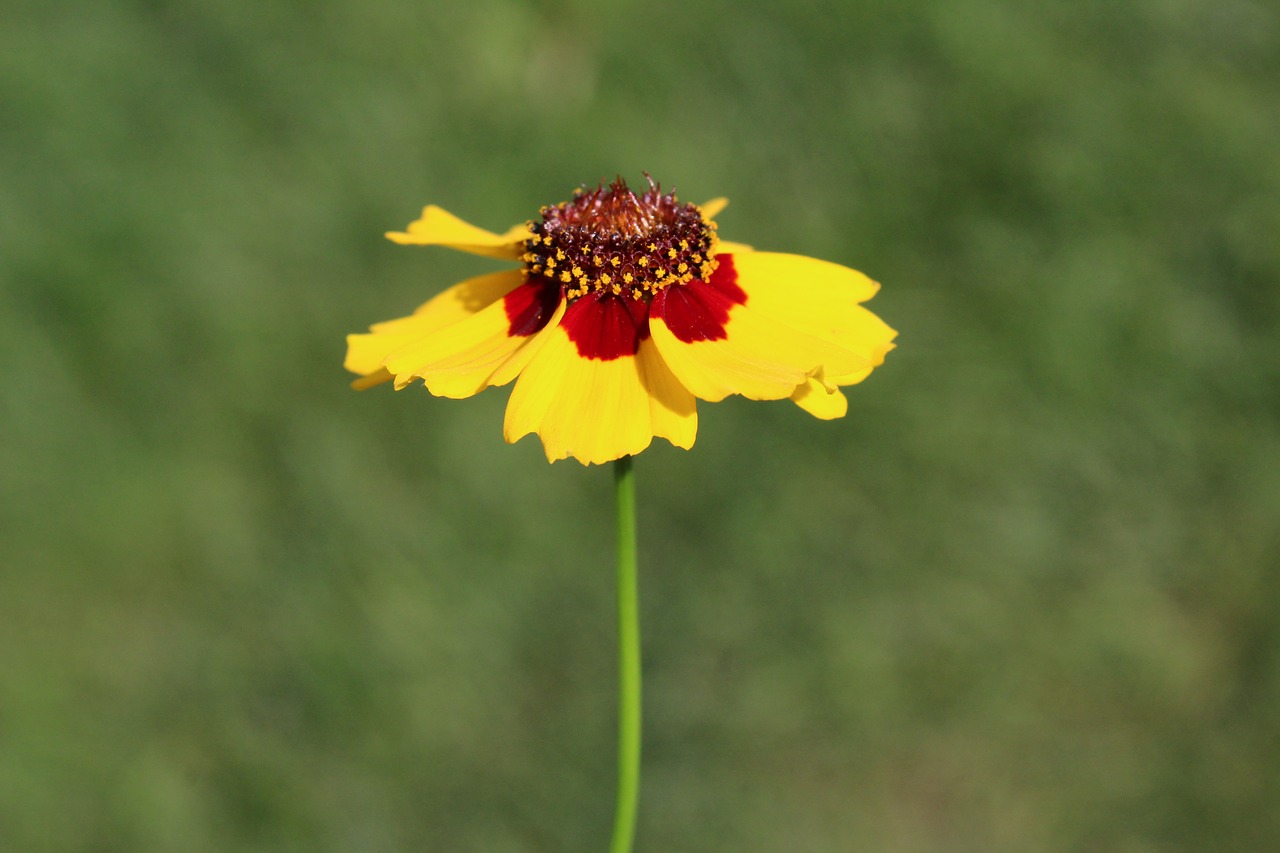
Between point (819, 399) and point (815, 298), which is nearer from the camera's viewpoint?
point (819, 399)

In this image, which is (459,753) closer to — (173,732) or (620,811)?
(173,732)

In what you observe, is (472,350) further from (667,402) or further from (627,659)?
(627,659)

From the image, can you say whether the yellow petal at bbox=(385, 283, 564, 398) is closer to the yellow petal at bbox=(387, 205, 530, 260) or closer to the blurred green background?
the yellow petal at bbox=(387, 205, 530, 260)

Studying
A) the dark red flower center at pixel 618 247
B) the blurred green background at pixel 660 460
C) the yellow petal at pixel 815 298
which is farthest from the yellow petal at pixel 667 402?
the blurred green background at pixel 660 460

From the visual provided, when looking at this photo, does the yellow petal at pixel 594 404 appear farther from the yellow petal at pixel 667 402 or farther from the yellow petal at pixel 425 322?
the yellow petal at pixel 425 322

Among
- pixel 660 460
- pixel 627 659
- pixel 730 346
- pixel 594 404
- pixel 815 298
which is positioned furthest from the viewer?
pixel 660 460

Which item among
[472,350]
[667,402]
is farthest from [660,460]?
[667,402]

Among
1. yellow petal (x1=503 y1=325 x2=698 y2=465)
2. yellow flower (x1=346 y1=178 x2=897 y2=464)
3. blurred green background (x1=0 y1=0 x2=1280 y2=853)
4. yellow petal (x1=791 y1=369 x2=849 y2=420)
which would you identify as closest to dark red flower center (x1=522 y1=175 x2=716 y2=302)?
yellow flower (x1=346 y1=178 x2=897 y2=464)

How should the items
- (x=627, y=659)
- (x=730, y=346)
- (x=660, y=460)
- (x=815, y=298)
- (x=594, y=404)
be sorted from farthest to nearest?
(x=660, y=460)
(x=815, y=298)
(x=730, y=346)
(x=594, y=404)
(x=627, y=659)
